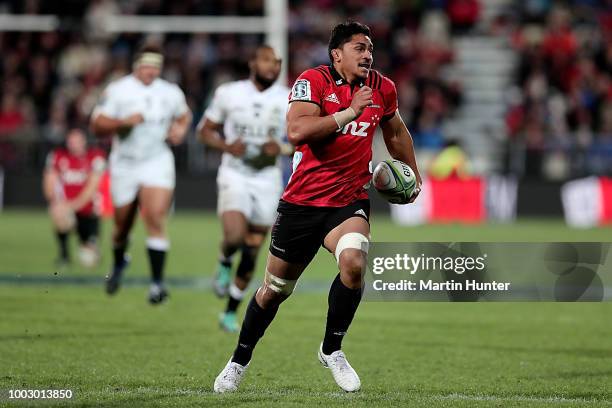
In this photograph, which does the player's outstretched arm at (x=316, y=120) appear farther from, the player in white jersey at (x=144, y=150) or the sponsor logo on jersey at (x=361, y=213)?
the player in white jersey at (x=144, y=150)

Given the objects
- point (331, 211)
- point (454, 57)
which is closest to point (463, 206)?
point (454, 57)

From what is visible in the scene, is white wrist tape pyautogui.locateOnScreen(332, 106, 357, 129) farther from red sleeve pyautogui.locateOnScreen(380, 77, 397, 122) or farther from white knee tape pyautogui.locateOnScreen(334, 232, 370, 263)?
white knee tape pyautogui.locateOnScreen(334, 232, 370, 263)

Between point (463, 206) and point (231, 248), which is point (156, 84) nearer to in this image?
point (231, 248)

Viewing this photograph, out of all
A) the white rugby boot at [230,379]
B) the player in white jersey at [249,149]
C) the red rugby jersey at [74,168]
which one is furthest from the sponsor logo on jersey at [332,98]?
the red rugby jersey at [74,168]

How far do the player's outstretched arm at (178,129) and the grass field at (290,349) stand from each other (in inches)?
65.6

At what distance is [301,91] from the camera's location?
7.07 m

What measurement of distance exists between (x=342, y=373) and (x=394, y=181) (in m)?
1.19

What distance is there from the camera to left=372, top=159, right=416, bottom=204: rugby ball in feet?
23.8

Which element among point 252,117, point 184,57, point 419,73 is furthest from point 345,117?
point 184,57

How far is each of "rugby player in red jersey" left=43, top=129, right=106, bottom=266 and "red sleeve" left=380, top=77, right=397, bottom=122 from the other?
30.8ft

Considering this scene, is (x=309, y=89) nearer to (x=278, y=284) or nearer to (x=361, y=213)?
(x=361, y=213)

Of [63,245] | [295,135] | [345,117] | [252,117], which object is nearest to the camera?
[345,117]

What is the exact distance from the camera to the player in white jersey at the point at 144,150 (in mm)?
11727

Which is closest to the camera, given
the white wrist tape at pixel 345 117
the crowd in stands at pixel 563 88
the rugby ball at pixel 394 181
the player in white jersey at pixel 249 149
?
the white wrist tape at pixel 345 117
